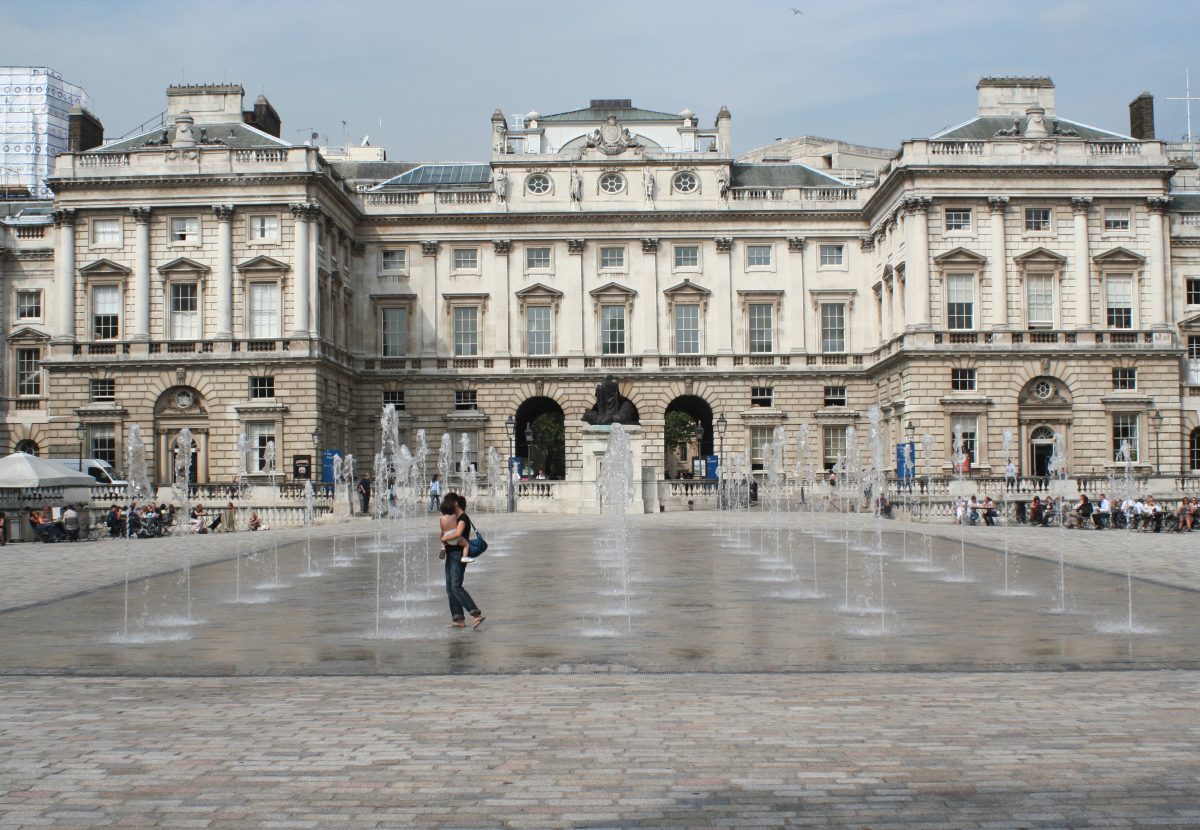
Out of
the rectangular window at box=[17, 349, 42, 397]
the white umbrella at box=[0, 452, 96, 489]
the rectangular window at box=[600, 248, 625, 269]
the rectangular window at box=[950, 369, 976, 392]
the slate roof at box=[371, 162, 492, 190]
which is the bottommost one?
the white umbrella at box=[0, 452, 96, 489]

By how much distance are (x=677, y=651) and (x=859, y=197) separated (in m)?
56.4

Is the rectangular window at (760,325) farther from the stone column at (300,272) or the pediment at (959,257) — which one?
the stone column at (300,272)

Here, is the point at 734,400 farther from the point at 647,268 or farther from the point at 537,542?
the point at 537,542

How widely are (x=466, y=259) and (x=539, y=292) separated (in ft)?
14.4

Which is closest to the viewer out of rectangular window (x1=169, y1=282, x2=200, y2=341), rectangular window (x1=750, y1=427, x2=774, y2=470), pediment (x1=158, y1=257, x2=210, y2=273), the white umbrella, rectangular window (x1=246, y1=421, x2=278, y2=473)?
the white umbrella

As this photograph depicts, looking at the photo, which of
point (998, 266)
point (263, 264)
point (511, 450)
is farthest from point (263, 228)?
point (998, 266)

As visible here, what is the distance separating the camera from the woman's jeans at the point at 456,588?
1572cm

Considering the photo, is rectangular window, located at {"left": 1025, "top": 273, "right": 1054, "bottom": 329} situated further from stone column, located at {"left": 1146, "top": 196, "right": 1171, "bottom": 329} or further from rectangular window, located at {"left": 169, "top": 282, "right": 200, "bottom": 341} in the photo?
rectangular window, located at {"left": 169, "top": 282, "right": 200, "bottom": 341}

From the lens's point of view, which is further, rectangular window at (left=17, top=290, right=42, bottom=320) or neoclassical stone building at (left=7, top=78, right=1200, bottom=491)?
rectangular window at (left=17, top=290, right=42, bottom=320)

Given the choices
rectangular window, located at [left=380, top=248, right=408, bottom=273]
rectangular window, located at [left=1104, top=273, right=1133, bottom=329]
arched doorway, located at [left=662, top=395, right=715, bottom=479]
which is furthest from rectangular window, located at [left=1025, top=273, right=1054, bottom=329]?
rectangular window, located at [left=380, top=248, right=408, bottom=273]

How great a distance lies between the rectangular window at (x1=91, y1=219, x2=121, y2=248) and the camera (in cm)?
5878

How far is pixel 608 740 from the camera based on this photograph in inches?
372

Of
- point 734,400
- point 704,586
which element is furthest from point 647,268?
point 704,586

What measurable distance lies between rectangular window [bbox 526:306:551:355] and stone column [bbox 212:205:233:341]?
16.2 m
